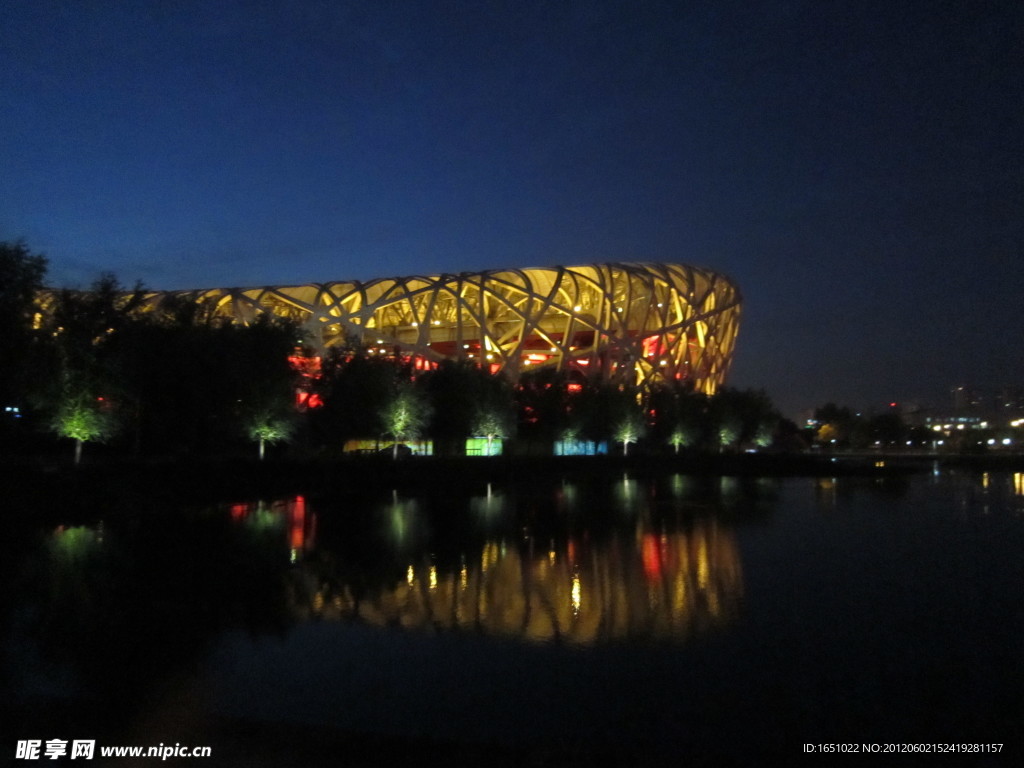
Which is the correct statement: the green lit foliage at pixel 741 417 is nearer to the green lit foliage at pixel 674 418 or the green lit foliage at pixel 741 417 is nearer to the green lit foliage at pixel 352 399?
the green lit foliage at pixel 674 418

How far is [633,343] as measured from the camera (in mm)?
63250

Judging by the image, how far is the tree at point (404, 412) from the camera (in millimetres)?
36844

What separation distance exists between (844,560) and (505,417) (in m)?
30.7

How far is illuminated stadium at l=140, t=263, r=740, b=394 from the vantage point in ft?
195

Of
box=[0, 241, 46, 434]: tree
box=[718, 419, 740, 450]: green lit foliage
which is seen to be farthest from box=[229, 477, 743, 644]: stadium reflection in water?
box=[718, 419, 740, 450]: green lit foliage

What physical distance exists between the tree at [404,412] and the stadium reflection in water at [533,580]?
17.9m

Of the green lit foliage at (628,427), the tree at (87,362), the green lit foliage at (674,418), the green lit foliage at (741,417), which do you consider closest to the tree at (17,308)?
the tree at (87,362)

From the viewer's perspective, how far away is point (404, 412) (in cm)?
3728

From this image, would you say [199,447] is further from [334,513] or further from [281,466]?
[334,513]

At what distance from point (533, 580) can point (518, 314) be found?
4871 centimetres

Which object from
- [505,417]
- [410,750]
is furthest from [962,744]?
[505,417]

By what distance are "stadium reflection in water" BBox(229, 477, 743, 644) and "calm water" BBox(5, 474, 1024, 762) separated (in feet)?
0.19

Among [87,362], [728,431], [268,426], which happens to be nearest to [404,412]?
[268,426]

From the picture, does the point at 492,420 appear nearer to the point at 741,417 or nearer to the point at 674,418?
the point at 674,418
